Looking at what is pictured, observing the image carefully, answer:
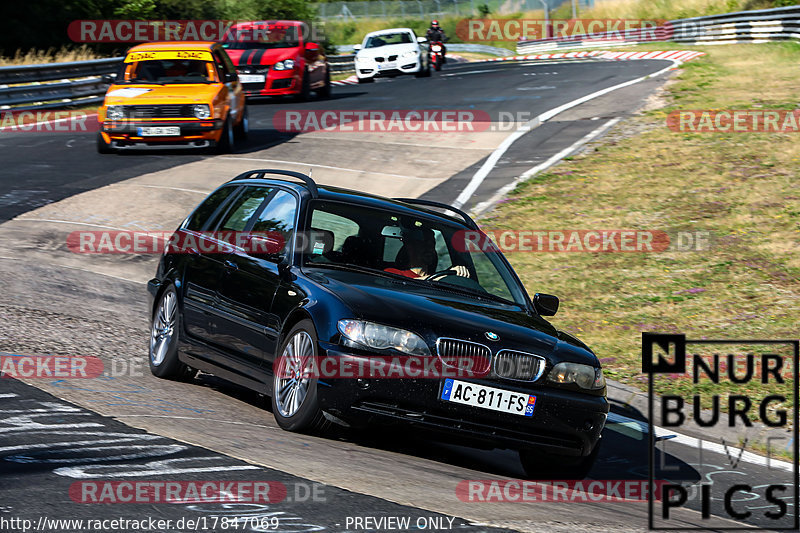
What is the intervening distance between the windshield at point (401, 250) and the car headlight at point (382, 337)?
96 cm

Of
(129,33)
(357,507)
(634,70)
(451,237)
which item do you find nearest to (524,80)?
(634,70)

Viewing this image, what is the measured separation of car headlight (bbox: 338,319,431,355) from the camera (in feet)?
20.9

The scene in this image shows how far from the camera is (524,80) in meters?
32.9

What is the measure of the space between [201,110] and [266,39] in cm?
1020

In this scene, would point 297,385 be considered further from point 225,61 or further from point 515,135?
point 515,135

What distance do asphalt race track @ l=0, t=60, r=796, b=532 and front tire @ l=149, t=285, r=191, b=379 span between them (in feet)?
0.41

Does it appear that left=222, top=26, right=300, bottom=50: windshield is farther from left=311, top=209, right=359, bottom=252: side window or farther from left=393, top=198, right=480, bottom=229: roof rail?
left=311, top=209, right=359, bottom=252: side window

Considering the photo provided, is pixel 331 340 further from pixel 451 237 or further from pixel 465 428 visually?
pixel 451 237

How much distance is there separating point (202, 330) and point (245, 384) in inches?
28.2
